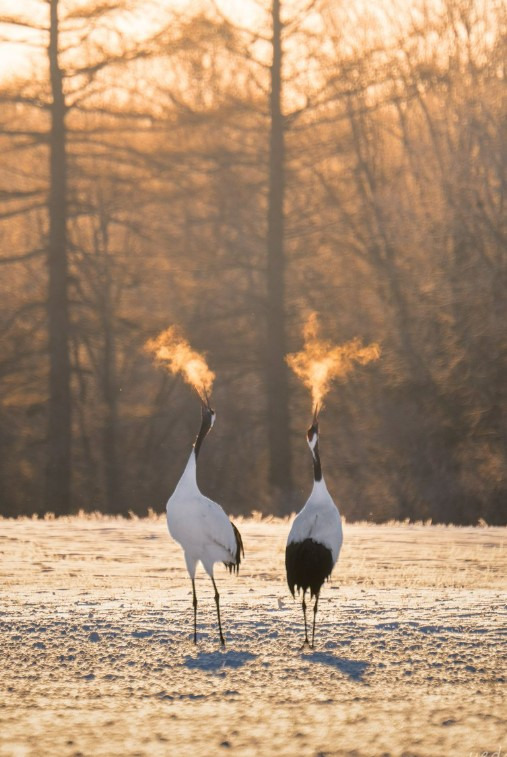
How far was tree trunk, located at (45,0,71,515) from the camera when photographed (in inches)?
1038

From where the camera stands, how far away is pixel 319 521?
33.1 ft

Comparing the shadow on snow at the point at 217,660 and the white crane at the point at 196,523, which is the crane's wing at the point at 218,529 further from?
the shadow on snow at the point at 217,660

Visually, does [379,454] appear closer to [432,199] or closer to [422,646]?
[432,199]

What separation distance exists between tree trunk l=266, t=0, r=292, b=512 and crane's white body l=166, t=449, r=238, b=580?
15571 mm

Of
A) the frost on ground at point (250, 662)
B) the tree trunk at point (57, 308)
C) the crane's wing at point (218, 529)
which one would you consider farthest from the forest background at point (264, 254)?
the crane's wing at point (218, 529)

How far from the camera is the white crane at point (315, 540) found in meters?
10.1

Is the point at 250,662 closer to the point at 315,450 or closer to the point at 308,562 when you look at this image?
the point at 308,562

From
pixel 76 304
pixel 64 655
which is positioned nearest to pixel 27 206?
pixel 76 304

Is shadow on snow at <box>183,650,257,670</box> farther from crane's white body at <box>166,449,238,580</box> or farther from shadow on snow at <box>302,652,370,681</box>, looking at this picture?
crane's white body at <box>166,449,238,580</box>

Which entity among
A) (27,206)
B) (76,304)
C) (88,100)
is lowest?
(76,304)

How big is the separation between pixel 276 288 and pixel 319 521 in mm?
17182

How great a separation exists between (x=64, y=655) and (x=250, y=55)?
18717 mm

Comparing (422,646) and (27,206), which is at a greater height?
(27,206)

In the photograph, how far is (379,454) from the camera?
1161 inches
